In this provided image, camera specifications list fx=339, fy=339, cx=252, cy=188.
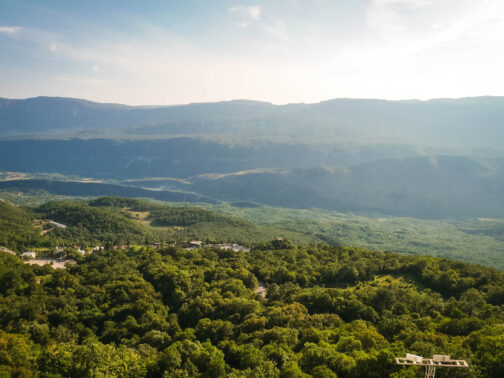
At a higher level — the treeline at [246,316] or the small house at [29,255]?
the treeline at [246,316]

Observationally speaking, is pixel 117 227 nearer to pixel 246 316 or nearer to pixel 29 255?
pixel 29 255

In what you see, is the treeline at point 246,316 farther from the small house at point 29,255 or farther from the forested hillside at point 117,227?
the forested hillside at point 117,227

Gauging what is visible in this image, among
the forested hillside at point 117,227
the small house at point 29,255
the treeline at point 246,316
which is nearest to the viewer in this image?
the treeline at point 246,316

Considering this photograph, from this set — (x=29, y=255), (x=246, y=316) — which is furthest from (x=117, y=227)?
(x=246, y=316)

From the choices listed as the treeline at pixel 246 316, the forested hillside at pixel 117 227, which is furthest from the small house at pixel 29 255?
the treeline at pixel 246 316

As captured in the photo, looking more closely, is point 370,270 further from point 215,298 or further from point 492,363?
point 492,363

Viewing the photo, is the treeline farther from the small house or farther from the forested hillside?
the forested hillside

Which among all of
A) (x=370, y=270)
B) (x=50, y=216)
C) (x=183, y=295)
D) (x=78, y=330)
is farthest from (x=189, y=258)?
(x=50, y=216)

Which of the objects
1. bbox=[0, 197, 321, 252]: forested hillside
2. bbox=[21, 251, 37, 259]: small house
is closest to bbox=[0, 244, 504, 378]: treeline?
bbox=[21, 251, 37, 259]: small house
